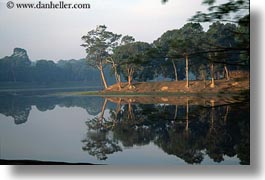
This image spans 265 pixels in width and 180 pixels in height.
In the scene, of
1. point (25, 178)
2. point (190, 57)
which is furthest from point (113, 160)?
point (190, 57)

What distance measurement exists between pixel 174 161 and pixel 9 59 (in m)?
1.12

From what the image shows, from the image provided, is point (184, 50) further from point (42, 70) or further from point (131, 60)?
point (42, 70)

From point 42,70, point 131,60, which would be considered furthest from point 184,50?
point 42,70

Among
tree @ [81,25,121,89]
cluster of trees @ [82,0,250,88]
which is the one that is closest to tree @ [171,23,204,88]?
cluster of trees @ [82,0,250,88]

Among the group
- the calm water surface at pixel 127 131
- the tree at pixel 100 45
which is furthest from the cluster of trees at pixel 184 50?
the calm water surface at pixel 127 131

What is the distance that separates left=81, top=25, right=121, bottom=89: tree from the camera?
243 cm

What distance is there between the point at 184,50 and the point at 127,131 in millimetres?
587

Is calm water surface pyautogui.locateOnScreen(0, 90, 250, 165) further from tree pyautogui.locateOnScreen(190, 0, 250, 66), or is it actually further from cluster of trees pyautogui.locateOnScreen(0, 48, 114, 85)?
tree pyautogui.locateOnScreen(190, 0, 250, 66)

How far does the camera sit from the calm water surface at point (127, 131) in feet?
7.80

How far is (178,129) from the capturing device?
240cm

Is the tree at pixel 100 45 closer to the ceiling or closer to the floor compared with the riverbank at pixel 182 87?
closer to the ceiling

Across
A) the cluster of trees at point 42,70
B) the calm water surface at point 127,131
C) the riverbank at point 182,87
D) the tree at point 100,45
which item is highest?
the tree at point 100,45

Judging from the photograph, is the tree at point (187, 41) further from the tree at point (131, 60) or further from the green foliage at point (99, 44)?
the green foliage at point (99, 44)

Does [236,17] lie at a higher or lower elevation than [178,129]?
higher
